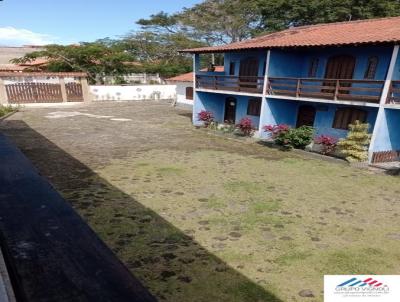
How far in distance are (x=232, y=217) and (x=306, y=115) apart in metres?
12.1

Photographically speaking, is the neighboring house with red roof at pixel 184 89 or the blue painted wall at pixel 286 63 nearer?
the blue painted wall at pixel 286 63

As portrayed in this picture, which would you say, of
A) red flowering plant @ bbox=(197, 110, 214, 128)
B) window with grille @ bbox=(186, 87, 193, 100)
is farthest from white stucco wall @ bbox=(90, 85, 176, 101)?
red flowering plant @ bbox=(197, 110, 214, 128)

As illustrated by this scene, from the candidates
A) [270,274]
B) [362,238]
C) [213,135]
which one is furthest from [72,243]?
[213,135]

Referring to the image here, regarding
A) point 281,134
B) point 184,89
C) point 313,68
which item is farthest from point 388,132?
point 184,89

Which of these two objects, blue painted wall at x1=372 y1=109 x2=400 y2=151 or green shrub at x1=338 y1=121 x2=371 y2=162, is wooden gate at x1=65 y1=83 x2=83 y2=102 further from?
blue painted wall at x1=372 y1=109 x2=400 y2=151

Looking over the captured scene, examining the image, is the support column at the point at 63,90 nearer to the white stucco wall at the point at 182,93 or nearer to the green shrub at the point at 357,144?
the white stucco wall at the point at 182,93

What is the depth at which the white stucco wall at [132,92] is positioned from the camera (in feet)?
115

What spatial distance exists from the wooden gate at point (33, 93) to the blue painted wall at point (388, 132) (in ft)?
94.5

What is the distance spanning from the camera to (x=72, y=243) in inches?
161

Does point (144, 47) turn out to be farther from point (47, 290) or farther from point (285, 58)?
point (47, 290)

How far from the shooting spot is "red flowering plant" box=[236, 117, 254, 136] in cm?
1792

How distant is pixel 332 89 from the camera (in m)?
14.5

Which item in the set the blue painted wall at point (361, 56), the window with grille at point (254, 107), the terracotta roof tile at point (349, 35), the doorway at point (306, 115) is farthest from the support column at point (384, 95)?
the window with grille at point (254, 107)

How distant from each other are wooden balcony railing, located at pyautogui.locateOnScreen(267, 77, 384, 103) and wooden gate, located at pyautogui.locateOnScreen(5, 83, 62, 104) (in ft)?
75.4
